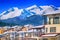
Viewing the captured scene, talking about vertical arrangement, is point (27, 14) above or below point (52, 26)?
above

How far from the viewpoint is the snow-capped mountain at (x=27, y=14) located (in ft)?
14.7

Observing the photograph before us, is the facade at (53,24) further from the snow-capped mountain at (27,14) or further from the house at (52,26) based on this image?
the snow-capped mountain at (27,14)

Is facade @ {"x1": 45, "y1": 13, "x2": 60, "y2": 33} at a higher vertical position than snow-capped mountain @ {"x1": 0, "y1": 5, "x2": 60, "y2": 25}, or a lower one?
lower

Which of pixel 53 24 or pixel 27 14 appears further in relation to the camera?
pixel 27 14

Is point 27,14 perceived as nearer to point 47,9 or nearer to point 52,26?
point 47,9

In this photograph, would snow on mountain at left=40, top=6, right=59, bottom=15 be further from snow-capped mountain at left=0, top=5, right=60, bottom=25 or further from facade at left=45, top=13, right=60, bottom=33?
facade at left=45, top=13, right=60, bottom=33

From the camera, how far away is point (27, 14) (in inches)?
180

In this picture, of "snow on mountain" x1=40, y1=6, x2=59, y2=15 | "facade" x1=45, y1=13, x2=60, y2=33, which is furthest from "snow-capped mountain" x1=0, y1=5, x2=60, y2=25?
"facade" x1=45, y1=13, x2=60, y2=33

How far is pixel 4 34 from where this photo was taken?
4578 mm

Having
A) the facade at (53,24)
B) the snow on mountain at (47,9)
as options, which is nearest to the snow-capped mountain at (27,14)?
the snow on mountain at (47,9)

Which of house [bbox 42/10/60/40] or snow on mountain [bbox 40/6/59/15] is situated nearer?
house [bbox 42/10/60/40]

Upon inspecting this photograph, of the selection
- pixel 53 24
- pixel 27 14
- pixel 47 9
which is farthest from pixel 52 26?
pixel 27 14

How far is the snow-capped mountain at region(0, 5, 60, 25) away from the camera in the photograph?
4.47m

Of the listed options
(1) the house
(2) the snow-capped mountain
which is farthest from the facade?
(2) the snow-capped mountain
